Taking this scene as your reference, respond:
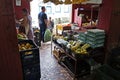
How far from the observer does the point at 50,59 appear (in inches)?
152

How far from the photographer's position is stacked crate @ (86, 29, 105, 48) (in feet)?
8.32

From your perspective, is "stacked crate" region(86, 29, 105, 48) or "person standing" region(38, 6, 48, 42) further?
"person standing" region(38, 6, 48, 42)

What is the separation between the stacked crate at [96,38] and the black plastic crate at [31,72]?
1.15 metres

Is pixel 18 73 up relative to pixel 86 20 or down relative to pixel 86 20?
down

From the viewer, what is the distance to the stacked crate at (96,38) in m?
2.53

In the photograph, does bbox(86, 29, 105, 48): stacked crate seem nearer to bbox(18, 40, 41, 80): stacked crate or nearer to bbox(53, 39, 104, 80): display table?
bbox(53, 39, 104, 80): display table

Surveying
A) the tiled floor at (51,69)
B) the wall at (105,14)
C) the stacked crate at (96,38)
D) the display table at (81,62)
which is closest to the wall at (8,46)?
the tiled floor at (51,69)

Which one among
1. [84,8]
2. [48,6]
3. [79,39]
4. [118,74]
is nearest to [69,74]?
[79,39]

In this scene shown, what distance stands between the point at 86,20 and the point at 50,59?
171cm

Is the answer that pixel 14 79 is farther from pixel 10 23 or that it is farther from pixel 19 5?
pixel 19 5

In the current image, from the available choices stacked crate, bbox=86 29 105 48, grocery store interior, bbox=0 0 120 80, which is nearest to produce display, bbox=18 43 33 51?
grocery store interior, bbox=0 0 120 80

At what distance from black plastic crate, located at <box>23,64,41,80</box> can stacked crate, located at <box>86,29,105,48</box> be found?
1153mm

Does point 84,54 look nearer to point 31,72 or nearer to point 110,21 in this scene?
point 110,21

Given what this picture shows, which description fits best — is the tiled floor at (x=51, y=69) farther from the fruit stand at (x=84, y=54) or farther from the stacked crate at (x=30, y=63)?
the stacked crate at (x=30, y=63)
